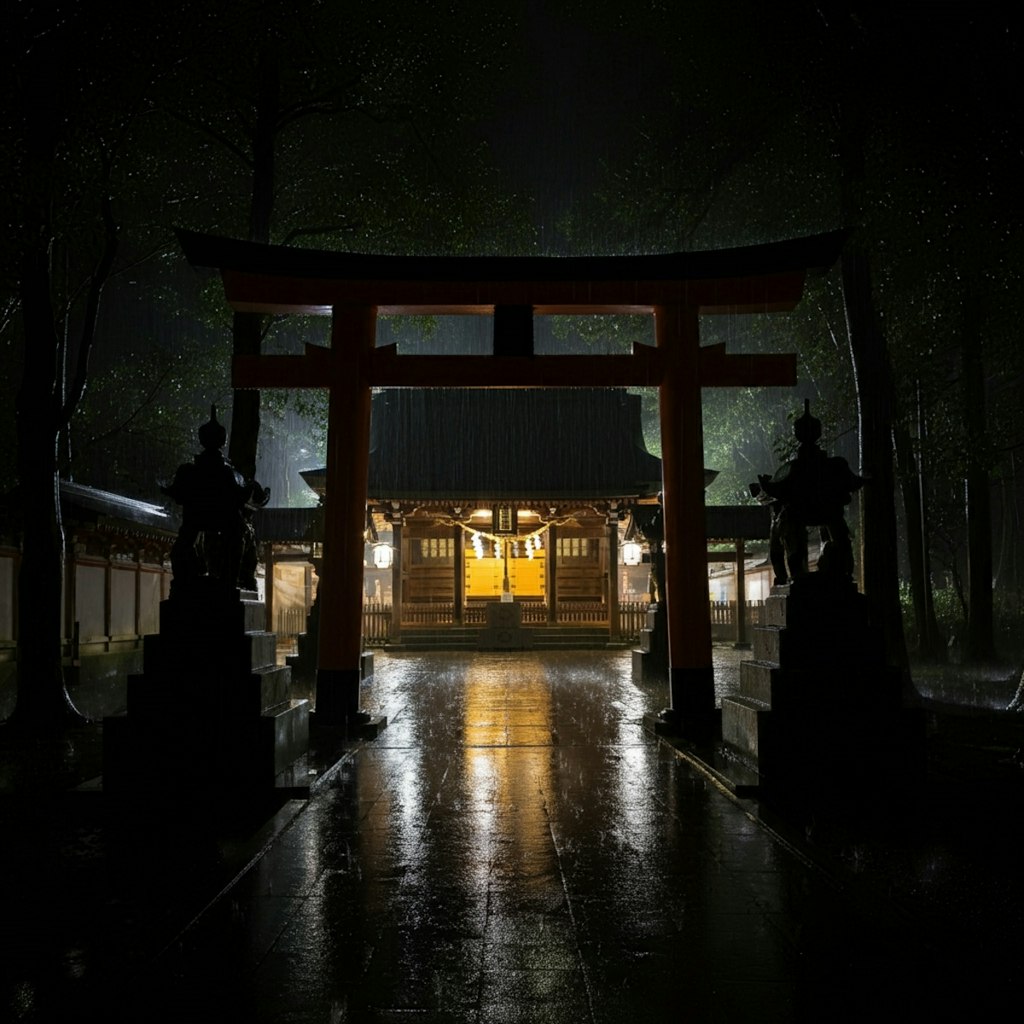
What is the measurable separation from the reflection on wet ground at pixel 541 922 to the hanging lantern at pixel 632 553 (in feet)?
56.3

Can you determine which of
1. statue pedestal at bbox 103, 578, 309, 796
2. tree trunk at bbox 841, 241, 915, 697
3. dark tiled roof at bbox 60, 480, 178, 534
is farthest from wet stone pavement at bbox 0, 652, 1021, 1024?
dark tiled roof at bbox 60, 480, 178, 534

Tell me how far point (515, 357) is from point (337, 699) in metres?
4.67

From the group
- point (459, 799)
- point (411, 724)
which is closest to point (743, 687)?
point (459, 799)

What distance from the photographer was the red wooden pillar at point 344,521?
991 centimetres

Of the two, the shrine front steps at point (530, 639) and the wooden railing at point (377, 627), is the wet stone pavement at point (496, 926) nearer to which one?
the shrine front steps at point (530, 639)

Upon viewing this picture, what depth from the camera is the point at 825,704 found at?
21.9 feet

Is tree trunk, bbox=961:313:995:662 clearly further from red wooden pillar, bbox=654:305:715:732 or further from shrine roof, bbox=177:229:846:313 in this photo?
red wooden pillar, bbox=654:305:715:732

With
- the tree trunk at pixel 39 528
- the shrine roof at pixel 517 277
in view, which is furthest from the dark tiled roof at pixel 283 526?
the shrine roof at pixel 517 277

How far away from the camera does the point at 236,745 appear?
6.45 m

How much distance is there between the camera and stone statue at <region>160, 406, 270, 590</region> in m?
6.90

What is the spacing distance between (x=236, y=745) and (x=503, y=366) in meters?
5.61

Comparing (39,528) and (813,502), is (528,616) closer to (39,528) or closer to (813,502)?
(39,528)

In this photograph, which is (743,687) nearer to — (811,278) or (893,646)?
(893,646)

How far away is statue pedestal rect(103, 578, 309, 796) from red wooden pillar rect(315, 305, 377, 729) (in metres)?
3.04
